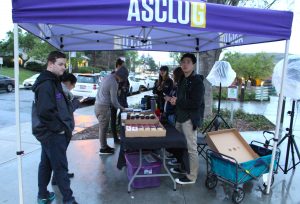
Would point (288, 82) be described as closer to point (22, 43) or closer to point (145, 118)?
point (145, 118)

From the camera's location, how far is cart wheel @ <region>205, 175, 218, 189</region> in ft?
12.7

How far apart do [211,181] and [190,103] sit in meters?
1.19

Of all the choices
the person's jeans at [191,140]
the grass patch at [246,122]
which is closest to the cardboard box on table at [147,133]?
the person's jeans at [191,140]

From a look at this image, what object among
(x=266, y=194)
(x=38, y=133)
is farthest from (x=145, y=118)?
(x=266, y=194)

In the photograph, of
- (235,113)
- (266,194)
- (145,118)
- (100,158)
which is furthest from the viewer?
(235,113)

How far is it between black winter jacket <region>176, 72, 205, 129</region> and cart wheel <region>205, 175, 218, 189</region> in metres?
0.79

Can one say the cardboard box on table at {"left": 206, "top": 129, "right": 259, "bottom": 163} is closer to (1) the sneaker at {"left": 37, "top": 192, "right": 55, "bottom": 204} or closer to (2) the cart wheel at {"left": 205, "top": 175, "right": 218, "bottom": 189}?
(2) the cart wheel at {"left": 205, "top": 175, "right": 218, "bottom": 189}

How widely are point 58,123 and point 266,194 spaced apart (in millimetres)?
2976

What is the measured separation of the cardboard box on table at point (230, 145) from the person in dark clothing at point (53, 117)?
2084mm

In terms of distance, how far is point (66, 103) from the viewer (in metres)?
3.04

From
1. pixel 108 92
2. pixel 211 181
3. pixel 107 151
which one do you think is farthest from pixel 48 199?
pixel 211 181

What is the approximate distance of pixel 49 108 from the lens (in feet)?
8.96

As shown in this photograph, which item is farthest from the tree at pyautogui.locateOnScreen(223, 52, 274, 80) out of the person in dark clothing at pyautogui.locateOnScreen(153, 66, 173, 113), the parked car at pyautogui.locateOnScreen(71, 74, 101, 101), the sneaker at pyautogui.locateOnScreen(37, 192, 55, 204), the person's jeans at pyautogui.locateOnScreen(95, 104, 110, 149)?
the sneaker at pyautogui.locateOnScreen(37, 192, 55, 204)

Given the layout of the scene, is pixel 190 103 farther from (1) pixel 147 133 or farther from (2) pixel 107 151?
(2) pixel 107 151
